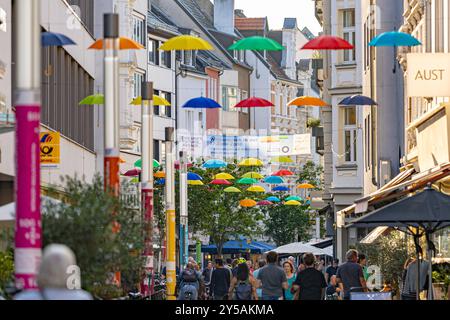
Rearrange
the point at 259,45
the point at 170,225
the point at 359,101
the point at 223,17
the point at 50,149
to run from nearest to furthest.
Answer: the point at 259,45 < the point at 170,225 < the point at 359,101 < the point at 50,149 < the point at 223,17

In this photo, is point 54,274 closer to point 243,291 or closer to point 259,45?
point 243,291

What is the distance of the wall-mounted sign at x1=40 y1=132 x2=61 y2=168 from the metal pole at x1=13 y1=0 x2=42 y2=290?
75.3ft

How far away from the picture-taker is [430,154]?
32500 mm

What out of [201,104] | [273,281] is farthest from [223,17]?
[273,281]

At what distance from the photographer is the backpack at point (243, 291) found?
78.3ft

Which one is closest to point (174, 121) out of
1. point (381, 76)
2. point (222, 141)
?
point (222, 141)

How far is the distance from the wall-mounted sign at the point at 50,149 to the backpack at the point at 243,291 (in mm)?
12530

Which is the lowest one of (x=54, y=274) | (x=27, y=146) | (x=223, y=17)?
(x=54, y=274)

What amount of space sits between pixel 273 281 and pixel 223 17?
Answer: 78400mm

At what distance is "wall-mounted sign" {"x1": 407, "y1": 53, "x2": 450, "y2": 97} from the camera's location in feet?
93.2

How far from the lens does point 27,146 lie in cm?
1263

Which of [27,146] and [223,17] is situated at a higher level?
[223,17]
